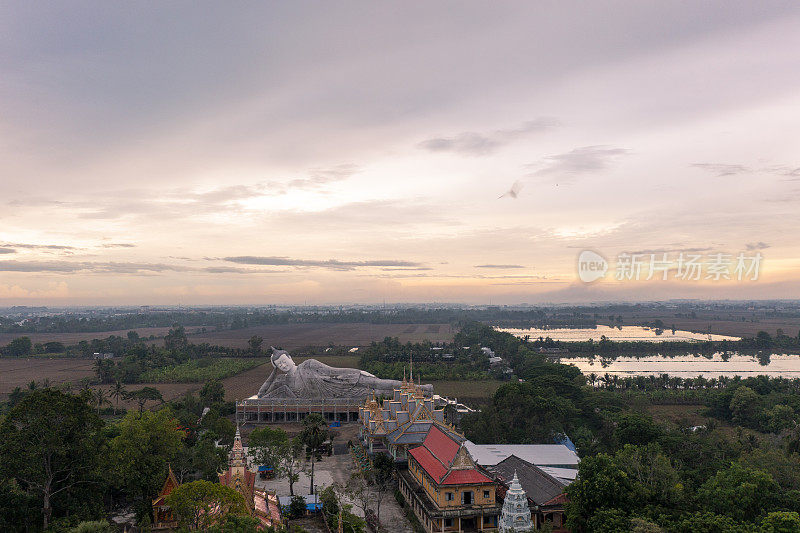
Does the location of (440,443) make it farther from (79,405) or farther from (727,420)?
(727,420)

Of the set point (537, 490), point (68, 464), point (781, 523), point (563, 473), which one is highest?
point (68, 464)

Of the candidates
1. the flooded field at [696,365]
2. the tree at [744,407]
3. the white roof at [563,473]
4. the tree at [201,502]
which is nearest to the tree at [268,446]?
the tree at [201,502]

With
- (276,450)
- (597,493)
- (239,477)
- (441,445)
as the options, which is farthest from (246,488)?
(597,493)

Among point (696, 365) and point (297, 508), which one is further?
point (696, 365)

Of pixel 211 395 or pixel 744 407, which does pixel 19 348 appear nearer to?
pixel 211 395

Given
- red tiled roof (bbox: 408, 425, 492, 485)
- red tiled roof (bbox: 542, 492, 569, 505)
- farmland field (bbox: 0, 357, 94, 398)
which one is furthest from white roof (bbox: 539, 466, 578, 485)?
farmland field (bbox: 0, 357, 94, 398)

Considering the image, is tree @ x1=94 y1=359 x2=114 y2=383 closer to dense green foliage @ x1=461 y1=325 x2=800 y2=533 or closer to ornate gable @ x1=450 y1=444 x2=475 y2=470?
dense green foliage @ x1=461 y1=325 x2=800 y2=533

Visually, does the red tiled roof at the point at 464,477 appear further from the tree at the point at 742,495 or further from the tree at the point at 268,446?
the tree at the point at 268,446

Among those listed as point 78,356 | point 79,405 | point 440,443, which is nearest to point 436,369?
point 440,443
